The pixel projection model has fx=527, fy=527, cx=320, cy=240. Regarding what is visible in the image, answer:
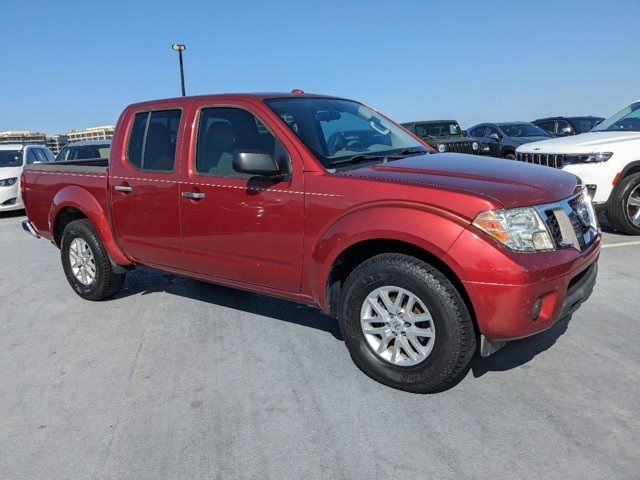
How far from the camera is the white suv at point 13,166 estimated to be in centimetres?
1170

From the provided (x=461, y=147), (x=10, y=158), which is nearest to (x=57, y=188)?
(x=10, y=158)

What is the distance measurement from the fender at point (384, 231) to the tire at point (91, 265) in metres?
2.48

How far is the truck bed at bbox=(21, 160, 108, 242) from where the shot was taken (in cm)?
482

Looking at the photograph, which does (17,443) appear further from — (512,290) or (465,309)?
(512,290)

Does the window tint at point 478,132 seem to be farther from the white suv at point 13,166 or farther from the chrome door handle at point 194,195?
the chrome door handle at point 194,195

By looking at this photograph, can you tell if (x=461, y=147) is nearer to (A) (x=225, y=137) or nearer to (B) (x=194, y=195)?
(A) (x=225, y=137)

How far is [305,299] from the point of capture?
3.58 meters

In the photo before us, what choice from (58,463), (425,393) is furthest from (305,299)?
(58,463)

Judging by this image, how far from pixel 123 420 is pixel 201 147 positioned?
2043 mm

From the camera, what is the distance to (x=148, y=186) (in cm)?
430

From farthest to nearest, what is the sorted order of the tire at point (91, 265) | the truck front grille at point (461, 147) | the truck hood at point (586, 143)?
the truck front grille at point (461, 147) → the truck hood at point (586, 143) → the tire at point (91, 265)

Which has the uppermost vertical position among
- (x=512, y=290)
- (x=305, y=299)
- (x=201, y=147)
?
(x=201, y=147)

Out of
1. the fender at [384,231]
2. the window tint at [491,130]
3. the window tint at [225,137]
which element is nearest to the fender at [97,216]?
the window tint at [225,137]

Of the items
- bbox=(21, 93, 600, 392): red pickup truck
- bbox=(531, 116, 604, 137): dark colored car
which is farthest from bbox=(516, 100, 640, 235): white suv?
bbox=(531, 116, 604, 137): dark colored car
